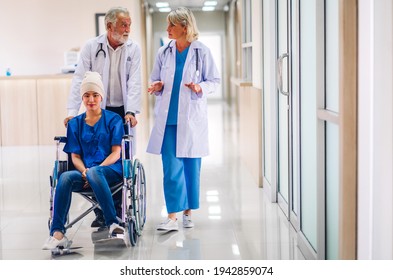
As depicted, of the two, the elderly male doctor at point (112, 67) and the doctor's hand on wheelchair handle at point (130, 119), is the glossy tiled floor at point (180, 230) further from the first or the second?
the elderly male doctor at point (112, 67)

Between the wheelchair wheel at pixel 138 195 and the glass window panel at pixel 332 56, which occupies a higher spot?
the glass window panel at pixel 332 56

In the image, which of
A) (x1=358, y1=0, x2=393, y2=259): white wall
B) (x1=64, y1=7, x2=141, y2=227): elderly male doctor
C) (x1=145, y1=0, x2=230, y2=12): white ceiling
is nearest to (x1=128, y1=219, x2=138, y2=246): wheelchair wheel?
(x1=64, y1=7, x2=141, y2=227): elderly male doctor

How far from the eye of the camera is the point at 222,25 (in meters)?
20.5

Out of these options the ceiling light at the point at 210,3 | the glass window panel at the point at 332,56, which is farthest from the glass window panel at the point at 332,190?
the ceiling light at the point at 210,3

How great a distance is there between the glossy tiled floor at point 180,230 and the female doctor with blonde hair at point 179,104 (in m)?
0.34

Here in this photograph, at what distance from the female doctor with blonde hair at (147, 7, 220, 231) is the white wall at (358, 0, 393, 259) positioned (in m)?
1.78

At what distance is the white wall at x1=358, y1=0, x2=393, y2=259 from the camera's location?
2.54 m

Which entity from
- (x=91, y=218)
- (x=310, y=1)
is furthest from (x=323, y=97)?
(x=91, y=218)

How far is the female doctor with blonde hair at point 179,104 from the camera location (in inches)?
173

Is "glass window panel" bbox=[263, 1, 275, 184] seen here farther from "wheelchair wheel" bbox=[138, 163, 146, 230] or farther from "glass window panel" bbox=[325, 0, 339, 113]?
"glass window panel" bbox=[325, 0, 339, 113]

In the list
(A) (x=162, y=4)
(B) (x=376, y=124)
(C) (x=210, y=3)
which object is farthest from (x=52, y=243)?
(C) (x=210, y=3)

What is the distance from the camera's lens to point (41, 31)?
10.3 metres
